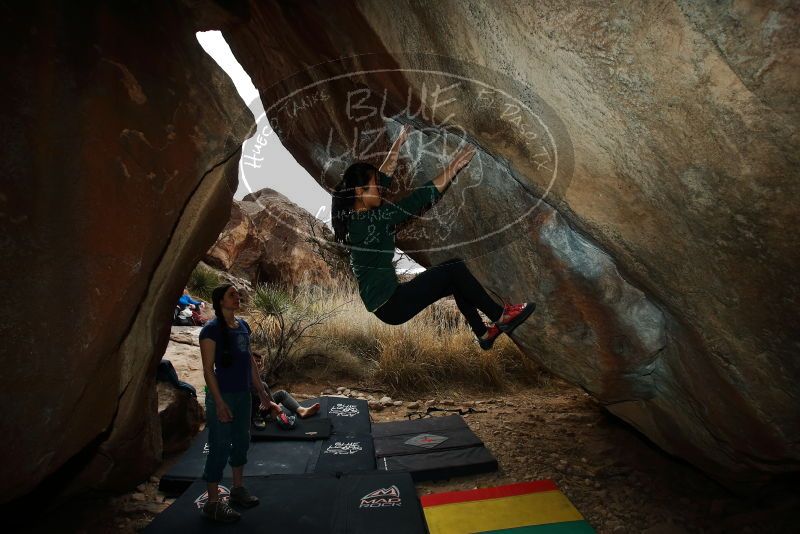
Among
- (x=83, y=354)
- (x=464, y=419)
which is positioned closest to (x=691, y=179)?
(x=83, y=354)

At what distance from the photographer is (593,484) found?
135 inches

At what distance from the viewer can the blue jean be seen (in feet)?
8.96

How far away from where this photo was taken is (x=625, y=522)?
298 cm

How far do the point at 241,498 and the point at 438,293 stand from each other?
76.1 inches

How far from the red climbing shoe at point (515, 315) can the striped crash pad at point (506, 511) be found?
1355 millimetres

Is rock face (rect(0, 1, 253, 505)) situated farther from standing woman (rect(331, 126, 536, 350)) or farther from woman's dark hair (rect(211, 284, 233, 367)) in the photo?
standing woman (rect(331, 126, 536, 350))

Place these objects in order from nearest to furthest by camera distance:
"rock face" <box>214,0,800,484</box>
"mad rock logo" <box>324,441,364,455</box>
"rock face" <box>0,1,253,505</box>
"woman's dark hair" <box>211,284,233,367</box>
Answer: "rock face" <box>214,0,800,484</box>
"rock face" <box>0,1,253,505</box>
"woman's dark hair" <box>211,284,233,367</box>
"mad rock logo" <box>324,441,364,455</box>

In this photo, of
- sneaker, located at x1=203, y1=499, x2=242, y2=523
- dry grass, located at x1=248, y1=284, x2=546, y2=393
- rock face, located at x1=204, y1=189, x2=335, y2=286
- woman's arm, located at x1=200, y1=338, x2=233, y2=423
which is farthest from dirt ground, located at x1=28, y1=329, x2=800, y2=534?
rock face, located at x1=204, y1=189, x2=335, y2=286

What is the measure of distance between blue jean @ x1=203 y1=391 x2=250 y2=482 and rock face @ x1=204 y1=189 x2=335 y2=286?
9.02 meters

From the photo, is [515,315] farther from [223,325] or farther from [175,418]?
[175,418]

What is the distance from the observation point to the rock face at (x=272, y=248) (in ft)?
39.5

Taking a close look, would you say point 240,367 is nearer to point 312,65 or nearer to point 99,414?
point 99,414

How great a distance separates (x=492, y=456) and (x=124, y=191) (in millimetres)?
3418

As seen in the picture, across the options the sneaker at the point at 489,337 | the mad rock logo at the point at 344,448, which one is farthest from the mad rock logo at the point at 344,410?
the sneaker at the point at 489,337
